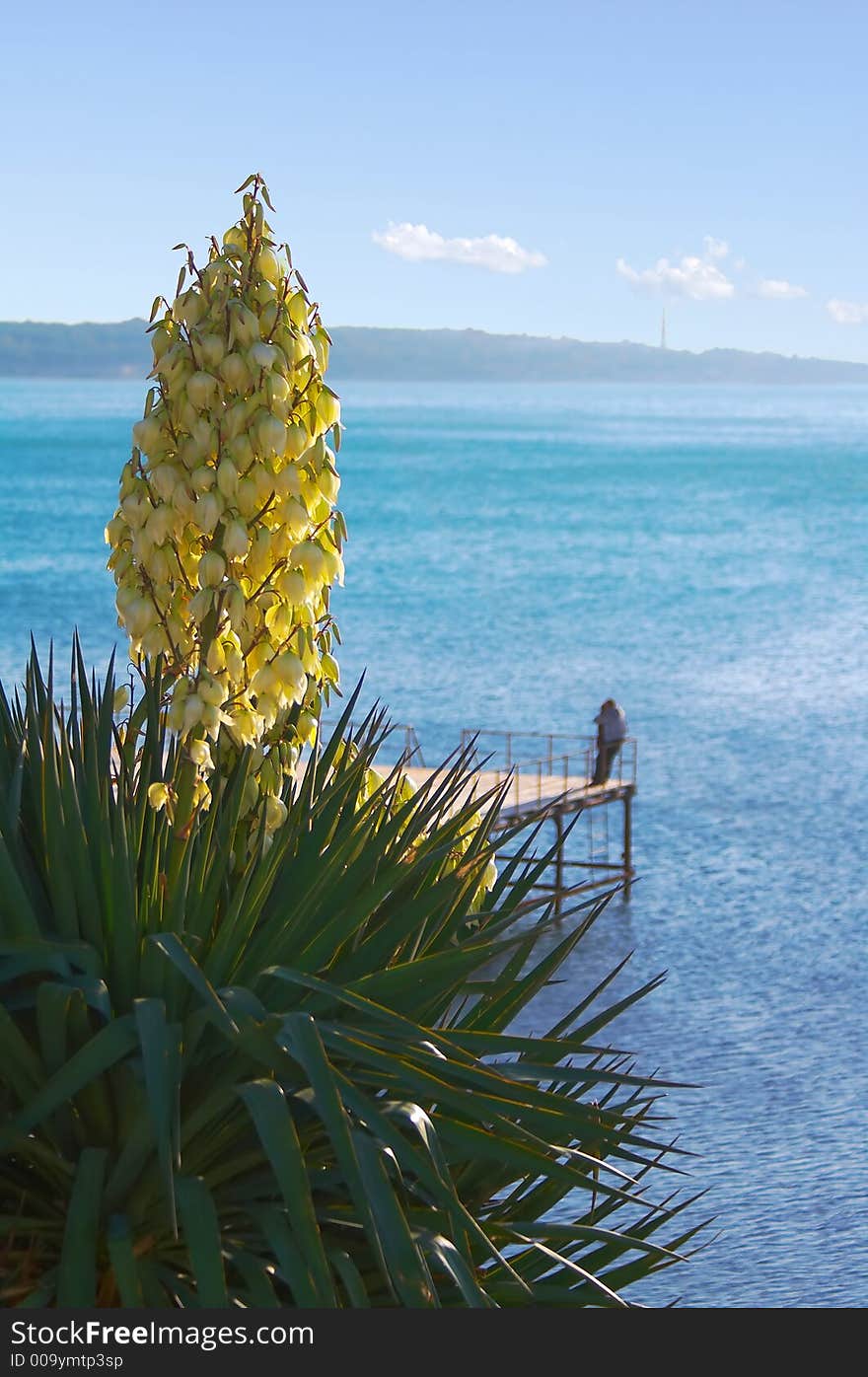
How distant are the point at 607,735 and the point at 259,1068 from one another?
24.4 metres

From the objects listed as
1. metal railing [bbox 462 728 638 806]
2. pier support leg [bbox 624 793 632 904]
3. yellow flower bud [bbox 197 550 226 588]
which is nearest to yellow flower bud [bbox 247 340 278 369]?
yellow flower bud [bbox 197 550 226 588]

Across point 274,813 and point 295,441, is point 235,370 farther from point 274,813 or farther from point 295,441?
point 274,813

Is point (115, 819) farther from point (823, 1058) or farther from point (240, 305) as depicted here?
point (823, 1058)

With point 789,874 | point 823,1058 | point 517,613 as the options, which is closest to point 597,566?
point 517,613

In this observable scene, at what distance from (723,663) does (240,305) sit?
59.5m

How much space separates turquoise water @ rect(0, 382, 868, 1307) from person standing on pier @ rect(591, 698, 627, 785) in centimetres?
227

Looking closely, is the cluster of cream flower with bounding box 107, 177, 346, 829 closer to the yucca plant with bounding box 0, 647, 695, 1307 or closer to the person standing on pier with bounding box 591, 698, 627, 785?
the yucca plant with bounding box 0, 647, 695, 1307

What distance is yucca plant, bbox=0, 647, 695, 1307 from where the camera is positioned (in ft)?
10.7

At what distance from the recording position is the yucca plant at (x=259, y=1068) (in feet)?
10.7

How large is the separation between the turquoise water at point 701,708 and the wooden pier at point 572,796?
668 mm

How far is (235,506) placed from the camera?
4422mm

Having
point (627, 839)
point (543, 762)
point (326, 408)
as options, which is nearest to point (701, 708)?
point (543, 762)

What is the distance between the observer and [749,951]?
2662 centimetres

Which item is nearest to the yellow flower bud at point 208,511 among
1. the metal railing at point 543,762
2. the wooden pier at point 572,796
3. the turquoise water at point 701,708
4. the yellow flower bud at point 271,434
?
the yellow flower bud at point 271,434
